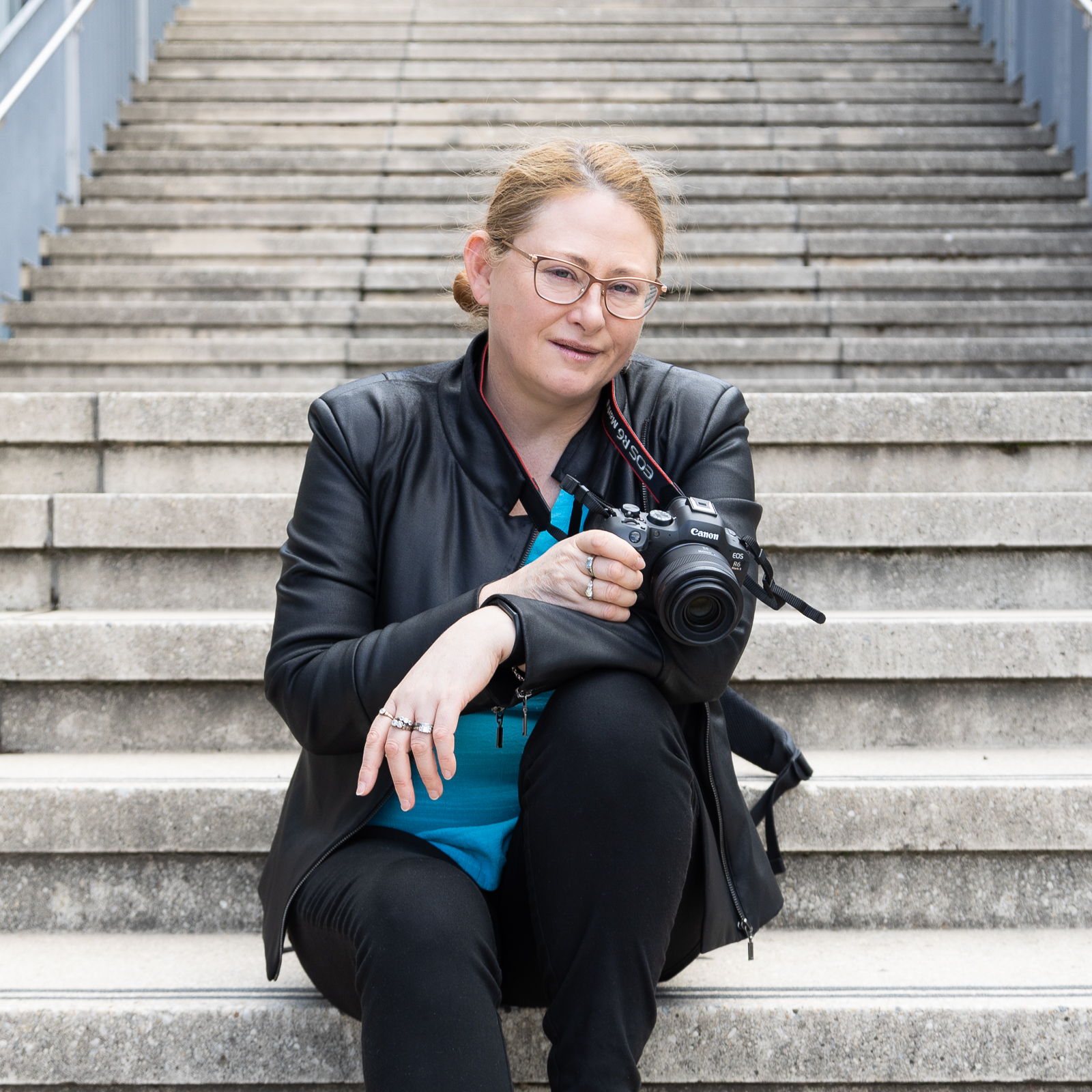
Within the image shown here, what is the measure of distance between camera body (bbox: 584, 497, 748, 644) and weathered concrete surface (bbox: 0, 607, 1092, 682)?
2.32 feet

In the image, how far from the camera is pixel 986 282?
11.8ft

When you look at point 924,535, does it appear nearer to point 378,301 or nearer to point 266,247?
point 378,301

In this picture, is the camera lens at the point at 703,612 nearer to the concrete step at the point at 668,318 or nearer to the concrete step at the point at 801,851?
the concrete step at the point at 801,851

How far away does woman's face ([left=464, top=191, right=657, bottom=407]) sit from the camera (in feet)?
4.28

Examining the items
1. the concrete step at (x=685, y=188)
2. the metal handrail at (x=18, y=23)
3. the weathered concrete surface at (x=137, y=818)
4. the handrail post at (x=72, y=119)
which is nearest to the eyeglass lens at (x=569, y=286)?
the weathered concrete surface at (x=137, y=818)

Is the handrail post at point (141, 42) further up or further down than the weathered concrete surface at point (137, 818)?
further up

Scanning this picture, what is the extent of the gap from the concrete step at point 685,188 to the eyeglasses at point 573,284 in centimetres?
279

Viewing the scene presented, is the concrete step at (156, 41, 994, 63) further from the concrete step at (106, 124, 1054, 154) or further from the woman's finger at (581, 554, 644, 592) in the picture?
the woman's finger at (581, 554, 644, 592)

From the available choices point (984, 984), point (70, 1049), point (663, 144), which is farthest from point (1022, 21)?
A: point (70, 1049)

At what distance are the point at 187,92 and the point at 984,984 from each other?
476cm

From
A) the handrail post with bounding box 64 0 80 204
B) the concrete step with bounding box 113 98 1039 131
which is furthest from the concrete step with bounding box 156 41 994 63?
the handrail post with bounding box 64 0 80 204

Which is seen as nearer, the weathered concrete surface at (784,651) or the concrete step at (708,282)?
the weathered concrete surface at (784,651)

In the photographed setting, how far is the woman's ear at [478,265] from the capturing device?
140 centimetres

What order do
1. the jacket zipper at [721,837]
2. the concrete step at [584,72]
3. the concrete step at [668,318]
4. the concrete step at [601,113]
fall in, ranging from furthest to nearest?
the concrete step at [584,72], the concrete step at [601,113], the concrete step at [668,318], the jacket zipper at [721,837]
